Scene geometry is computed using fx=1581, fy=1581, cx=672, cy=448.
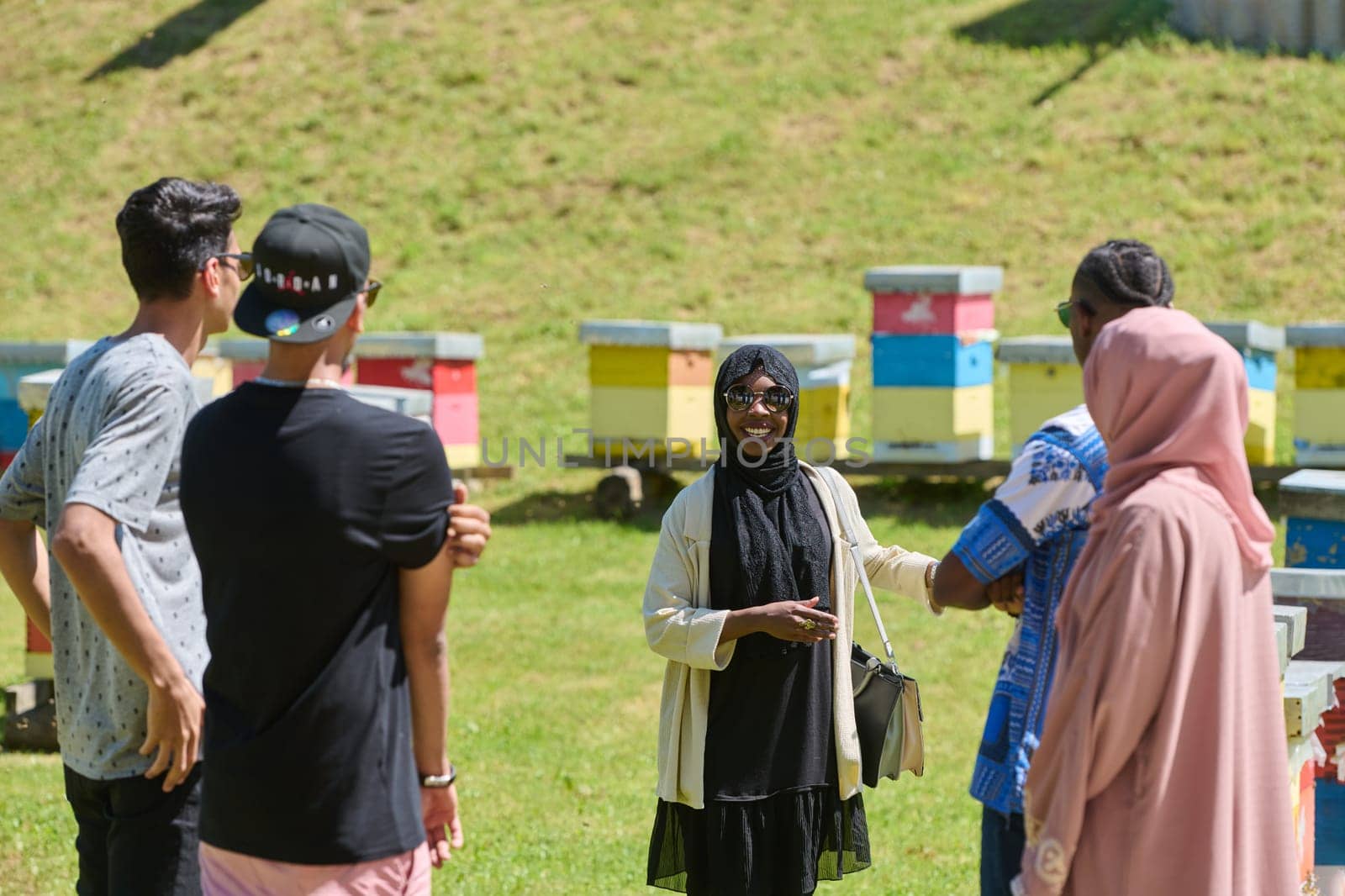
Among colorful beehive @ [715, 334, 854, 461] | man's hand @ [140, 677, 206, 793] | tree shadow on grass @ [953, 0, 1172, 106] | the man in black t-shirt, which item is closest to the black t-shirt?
the man in black t-shirt

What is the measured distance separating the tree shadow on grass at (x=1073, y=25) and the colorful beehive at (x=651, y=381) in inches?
340

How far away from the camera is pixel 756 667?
145 inches

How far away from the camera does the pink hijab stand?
257 centimetres

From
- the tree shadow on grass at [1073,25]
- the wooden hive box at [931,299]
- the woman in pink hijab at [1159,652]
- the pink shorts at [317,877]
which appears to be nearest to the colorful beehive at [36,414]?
the pink shorts at [317,877]

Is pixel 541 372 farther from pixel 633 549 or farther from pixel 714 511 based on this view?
pixel 714 511

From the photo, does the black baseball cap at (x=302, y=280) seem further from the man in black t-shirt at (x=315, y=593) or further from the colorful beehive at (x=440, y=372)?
the colorful beehive at (x=440, y=372)

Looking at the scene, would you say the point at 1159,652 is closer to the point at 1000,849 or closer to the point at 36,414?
the point at 1000,849

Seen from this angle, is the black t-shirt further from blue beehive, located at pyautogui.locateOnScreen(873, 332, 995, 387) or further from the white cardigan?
blue beehive, located at pyautogui.locateOnScreen(873, 332, 995, 387)

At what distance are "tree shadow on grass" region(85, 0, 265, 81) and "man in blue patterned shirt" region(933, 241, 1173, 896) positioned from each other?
19610 mm

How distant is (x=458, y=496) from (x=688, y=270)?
12742 mm

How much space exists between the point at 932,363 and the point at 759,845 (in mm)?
6470

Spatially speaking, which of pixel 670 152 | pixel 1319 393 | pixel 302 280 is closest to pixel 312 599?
pixel 302 280

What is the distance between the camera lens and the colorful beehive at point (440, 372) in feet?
33.7

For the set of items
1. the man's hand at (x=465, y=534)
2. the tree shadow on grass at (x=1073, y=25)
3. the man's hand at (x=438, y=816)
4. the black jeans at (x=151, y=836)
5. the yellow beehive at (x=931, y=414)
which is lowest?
the black jeans at (x=151, y=836)
